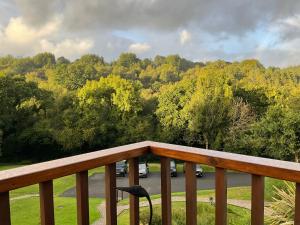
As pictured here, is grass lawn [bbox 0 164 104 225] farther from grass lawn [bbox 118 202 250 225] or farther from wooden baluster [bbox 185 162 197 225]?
wooden baluster [bbox 185 162 197 225]

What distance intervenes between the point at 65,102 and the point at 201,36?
16.4 meters

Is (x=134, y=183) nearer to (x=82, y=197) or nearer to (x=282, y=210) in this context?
(x=82, y=197)

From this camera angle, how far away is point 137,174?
53.5 inches

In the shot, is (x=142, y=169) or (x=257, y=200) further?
(x=142, y=169)

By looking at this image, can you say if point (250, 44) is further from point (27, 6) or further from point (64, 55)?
point (27, 6)

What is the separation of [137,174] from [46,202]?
1.41 ft

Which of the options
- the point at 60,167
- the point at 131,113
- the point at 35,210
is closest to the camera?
the point at 60,167

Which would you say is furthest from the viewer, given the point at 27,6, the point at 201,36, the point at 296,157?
the point at 201,36

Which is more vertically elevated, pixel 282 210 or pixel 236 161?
pixel 236 161

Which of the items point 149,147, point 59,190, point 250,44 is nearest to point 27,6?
point 59,190

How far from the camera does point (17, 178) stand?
928 mm

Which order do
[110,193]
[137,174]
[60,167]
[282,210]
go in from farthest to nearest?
[282,210] < [137,174] < [110,193] < [60,167]

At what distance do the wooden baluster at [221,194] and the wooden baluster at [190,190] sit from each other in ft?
0.35

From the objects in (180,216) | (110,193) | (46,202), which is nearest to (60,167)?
(46,202)
